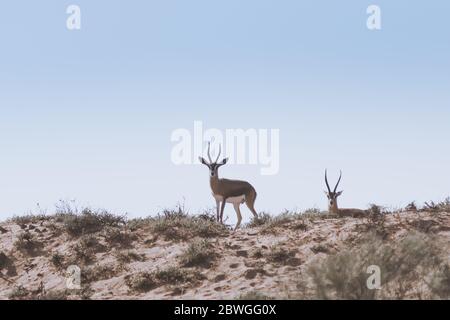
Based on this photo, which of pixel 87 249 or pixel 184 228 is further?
pixel 184 228

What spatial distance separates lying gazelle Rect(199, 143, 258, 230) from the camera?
64.6ft

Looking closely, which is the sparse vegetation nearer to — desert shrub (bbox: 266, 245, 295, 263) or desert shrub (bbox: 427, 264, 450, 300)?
desert shrub (bbox: 266, 245, 295, 263)

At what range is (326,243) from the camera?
13.8 m

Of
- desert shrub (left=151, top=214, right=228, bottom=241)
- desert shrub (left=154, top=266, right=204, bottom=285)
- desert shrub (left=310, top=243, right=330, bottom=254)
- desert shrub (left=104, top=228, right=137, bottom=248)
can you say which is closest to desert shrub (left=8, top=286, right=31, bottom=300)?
desert shrub (left=104, top=228, right=137, bottom=248)

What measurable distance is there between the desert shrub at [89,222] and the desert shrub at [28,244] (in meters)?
0.96

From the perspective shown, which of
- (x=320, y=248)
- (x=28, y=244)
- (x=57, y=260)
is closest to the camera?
(x=320, y=248)

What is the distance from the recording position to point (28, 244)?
16875 mm

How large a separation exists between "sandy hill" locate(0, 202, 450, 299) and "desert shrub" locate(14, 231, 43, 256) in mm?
29

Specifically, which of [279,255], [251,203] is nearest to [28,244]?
[251,203]

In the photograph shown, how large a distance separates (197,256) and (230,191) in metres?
6.34

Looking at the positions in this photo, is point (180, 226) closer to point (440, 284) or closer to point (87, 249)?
point (87, 249)

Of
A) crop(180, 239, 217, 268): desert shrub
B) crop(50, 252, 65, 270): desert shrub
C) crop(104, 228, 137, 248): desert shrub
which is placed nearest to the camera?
crop(180, 239, 217, 268): desert shrub
